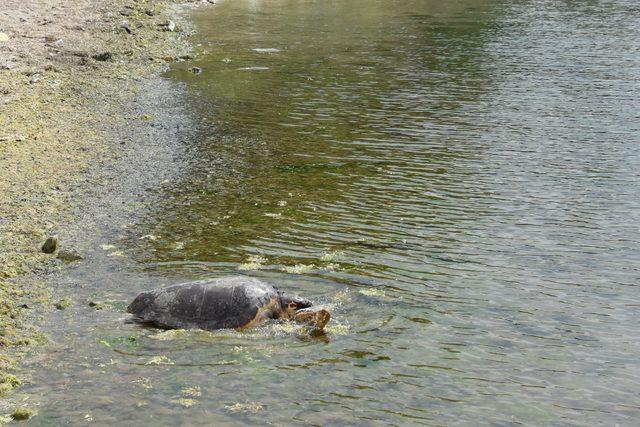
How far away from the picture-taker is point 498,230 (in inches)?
540

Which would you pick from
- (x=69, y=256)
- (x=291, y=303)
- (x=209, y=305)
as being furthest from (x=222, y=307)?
(x=69, y=256)

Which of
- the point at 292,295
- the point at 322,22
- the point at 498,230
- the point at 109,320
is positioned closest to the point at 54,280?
the point at 109,320

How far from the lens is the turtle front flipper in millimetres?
9938

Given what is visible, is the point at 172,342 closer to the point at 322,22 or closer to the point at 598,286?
the point at 598,286

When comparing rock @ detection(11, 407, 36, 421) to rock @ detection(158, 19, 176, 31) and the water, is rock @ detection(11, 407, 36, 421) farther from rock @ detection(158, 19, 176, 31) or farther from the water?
rock @ detection(158, 19, 176, 31)

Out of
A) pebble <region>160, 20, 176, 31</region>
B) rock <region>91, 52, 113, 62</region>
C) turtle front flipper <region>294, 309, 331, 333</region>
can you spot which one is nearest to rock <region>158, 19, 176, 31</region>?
pebble <region>160, 20, 176, 31</region>

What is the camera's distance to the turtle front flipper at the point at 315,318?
9938mm

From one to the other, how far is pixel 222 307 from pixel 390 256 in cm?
328

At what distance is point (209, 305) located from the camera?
401 inches

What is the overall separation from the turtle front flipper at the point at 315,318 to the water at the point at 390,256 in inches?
8.1


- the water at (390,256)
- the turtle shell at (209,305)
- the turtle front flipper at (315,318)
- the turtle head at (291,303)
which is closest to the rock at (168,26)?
the water at (390,256)

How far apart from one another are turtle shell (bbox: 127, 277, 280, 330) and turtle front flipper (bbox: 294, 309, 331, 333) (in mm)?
295

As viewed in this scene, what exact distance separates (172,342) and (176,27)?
2687cm

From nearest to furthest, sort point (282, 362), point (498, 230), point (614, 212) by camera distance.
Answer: point (282, 362) < point (498, 230) < point (614, 212)
